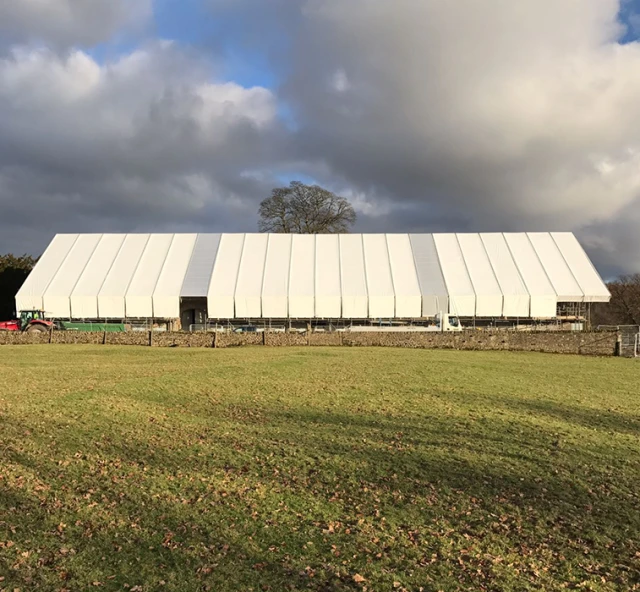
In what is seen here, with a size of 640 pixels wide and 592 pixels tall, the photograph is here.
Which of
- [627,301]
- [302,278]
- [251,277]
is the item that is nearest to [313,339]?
[302,278]

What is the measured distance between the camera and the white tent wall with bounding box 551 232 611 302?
3303cm

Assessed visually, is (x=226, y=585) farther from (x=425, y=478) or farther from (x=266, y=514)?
(x=425, y=478)

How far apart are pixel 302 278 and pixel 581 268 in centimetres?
1967

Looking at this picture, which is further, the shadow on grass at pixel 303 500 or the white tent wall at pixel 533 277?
the white tent wall at pixel 533 277

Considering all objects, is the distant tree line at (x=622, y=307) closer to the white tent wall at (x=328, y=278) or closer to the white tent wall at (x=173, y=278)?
the white tent wall at (x=328, y=278)

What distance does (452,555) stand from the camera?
359 centimetres

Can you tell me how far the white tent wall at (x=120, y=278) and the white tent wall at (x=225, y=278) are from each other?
4.37m

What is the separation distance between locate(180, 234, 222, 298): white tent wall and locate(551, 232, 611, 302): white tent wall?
82.9ft

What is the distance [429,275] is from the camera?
3441cm

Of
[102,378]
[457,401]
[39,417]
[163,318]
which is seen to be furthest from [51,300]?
[457,401]

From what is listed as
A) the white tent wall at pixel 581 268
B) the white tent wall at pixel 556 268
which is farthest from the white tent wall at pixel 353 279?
the white tent wall at pixel 581 268

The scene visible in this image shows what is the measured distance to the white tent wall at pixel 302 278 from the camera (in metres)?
33.3

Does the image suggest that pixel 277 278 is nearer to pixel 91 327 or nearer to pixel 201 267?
pixel 201 267

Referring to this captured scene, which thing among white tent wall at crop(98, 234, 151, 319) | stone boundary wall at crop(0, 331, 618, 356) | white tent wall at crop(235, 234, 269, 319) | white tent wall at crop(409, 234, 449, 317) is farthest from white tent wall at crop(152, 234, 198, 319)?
white tent wall at crop(409, 234, 449, 317)
